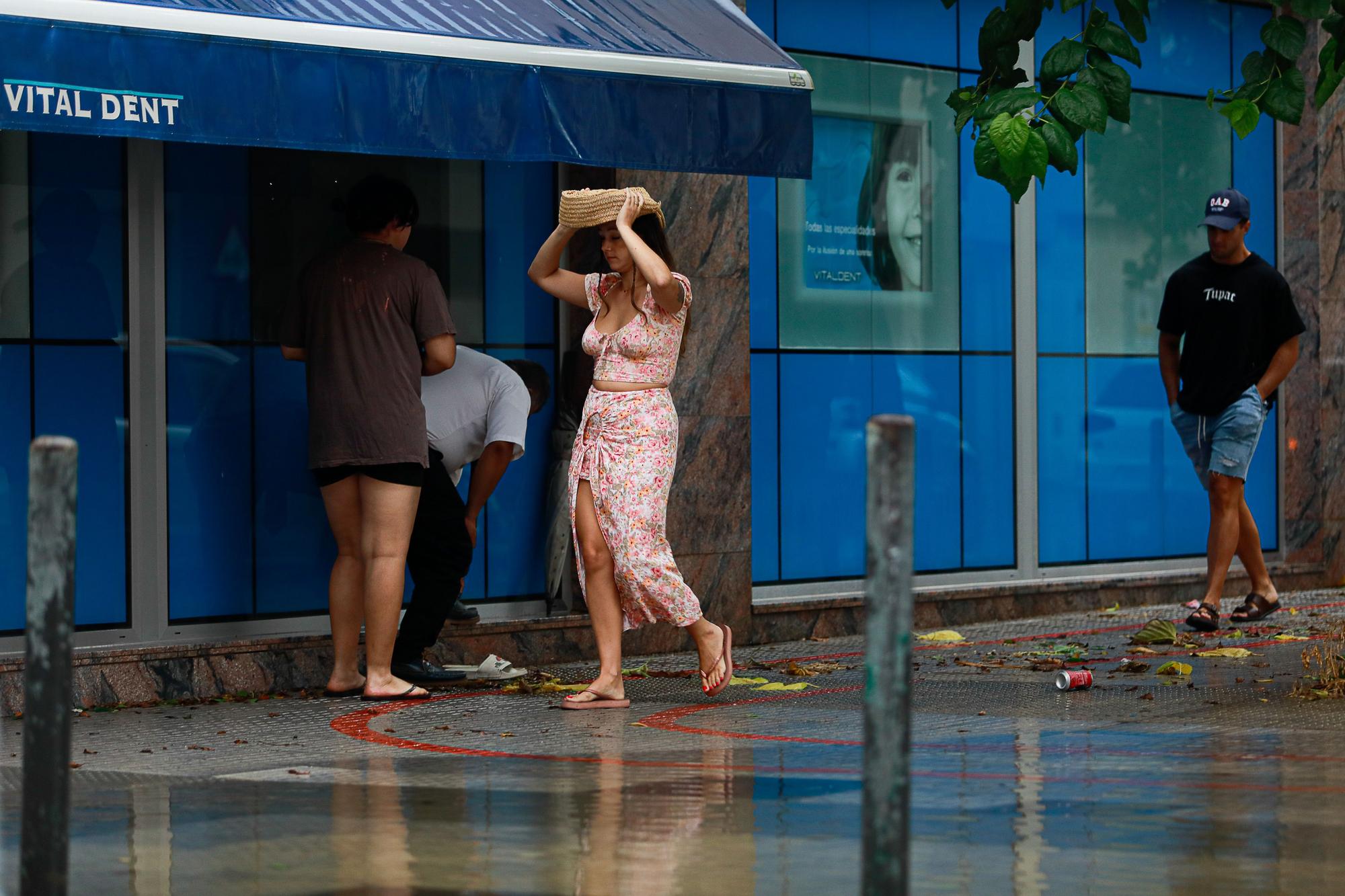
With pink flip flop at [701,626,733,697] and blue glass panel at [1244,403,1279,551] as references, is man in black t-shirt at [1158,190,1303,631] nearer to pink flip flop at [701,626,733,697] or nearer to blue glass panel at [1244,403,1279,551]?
blue glass panel at [1244,403,1279,551]

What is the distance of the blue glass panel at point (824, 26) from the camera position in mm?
11023

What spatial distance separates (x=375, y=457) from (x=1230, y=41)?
749cm

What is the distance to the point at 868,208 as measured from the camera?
11492mm

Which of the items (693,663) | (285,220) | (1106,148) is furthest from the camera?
(1106,148)

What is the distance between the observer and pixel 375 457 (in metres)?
8.16

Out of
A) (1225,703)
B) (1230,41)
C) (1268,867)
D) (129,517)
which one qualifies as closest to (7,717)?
(129,517)

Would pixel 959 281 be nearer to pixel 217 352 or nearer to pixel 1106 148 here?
pixel 1106 148

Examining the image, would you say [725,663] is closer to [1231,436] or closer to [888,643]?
[1231,436]

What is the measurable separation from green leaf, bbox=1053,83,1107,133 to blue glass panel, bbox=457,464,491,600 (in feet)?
12.3

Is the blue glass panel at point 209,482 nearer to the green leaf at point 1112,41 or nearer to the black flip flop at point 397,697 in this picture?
the black flip flop at point 397,697

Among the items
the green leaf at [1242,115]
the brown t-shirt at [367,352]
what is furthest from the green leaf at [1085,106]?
the brown t-shirt at [367,352]

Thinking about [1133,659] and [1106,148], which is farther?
[1106,148]

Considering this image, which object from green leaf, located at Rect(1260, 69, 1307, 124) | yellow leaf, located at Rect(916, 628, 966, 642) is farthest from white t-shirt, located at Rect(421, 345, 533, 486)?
green leaf, located at Rect(1260, 69, 1307, 124)

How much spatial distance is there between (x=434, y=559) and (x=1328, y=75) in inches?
156
